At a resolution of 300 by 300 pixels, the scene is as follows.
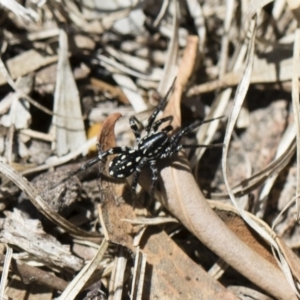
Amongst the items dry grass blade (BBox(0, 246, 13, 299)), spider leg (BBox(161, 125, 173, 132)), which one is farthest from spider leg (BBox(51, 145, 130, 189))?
dry grass blade (BBox(0, 246, 13, 299))

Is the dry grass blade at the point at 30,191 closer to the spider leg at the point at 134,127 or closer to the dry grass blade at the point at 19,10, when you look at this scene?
the spider leg at the point at 134,127

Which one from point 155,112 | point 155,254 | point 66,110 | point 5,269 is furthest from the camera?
point 66,110

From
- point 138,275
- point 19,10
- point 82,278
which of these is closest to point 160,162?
point 138,275

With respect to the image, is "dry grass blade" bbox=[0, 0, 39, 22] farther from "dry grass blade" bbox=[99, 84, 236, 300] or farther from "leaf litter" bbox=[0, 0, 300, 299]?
"dry grass blade" bbox=[99, 84, 236, 300]

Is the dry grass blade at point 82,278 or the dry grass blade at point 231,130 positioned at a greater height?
the dry grass blade at point 231,130

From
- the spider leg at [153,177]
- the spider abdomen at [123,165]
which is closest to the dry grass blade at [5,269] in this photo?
the spider abdomen at [123,165]

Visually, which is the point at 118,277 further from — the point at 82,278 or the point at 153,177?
the point at 153,177
